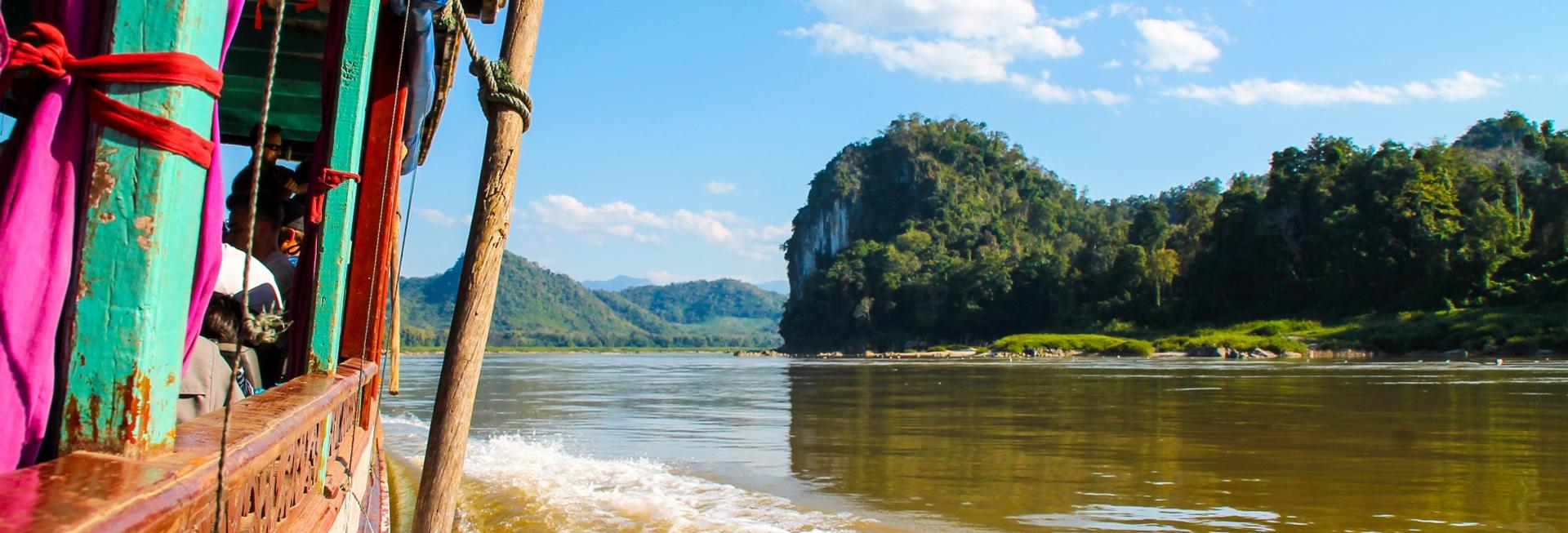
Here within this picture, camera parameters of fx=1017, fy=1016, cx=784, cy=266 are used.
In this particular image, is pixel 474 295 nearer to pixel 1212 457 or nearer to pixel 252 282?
pixel 252 282

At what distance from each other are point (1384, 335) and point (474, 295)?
1589 inches

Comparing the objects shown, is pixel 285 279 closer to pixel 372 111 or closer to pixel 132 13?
pixel 372 111

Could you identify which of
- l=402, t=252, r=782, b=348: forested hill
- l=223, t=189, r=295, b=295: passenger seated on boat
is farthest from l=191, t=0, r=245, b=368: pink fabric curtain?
l=402, t=252, r=782, b=348: forested hill

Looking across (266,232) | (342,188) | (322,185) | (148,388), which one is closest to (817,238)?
Answer: (266,232)

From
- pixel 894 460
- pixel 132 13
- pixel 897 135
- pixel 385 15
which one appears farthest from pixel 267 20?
pixel 897 135

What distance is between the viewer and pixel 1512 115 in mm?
47781

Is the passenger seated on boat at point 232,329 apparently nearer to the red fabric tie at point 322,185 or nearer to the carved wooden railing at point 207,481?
the carved wooden railing at point 207,481

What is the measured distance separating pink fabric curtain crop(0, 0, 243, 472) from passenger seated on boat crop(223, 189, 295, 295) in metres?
2.23

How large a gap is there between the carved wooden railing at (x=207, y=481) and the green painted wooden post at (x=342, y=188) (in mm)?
521

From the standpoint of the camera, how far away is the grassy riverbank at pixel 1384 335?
32531 mm

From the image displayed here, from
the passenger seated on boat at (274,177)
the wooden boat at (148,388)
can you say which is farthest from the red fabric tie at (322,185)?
the wooden boat at (148,388)

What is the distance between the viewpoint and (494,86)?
12.4 ft

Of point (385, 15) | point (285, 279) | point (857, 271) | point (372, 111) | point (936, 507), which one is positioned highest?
point (857, 271)

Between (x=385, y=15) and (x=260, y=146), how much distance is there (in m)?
2.49
